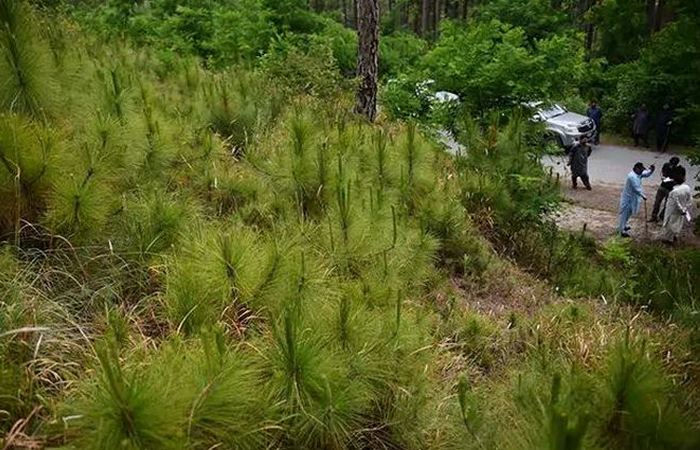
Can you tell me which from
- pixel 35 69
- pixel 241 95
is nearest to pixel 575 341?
pixel 35 69

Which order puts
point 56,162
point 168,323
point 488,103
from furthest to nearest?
point 488,103, point 56,162, point 168,323

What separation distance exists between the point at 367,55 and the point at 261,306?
225 inches

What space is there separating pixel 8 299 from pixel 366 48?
6.05m

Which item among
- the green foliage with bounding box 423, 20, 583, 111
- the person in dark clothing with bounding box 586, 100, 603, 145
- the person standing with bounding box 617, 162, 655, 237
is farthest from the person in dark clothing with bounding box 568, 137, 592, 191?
the person in dark clothing with bounding box 586, 100, 603, 145

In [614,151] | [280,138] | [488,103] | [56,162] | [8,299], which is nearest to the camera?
[8,299]

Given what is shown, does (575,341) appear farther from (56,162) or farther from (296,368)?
A: (56,162)

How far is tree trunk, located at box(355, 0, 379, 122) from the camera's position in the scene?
723 cm

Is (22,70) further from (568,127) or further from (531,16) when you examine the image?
(531,16)

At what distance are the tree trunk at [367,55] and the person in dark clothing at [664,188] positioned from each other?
547cm

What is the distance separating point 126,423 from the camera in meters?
1.49

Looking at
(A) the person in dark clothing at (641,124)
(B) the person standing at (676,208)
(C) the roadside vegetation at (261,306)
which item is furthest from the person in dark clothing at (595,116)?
Answer: (C) the roadside vegetation at (261,306)

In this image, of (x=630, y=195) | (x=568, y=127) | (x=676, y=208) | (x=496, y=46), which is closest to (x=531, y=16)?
(x=568, y=127)

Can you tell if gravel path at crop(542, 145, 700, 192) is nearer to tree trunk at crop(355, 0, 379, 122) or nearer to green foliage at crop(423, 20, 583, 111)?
green foliage at crop(423, 20, 583, 111)

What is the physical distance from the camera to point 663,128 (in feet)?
52.2
